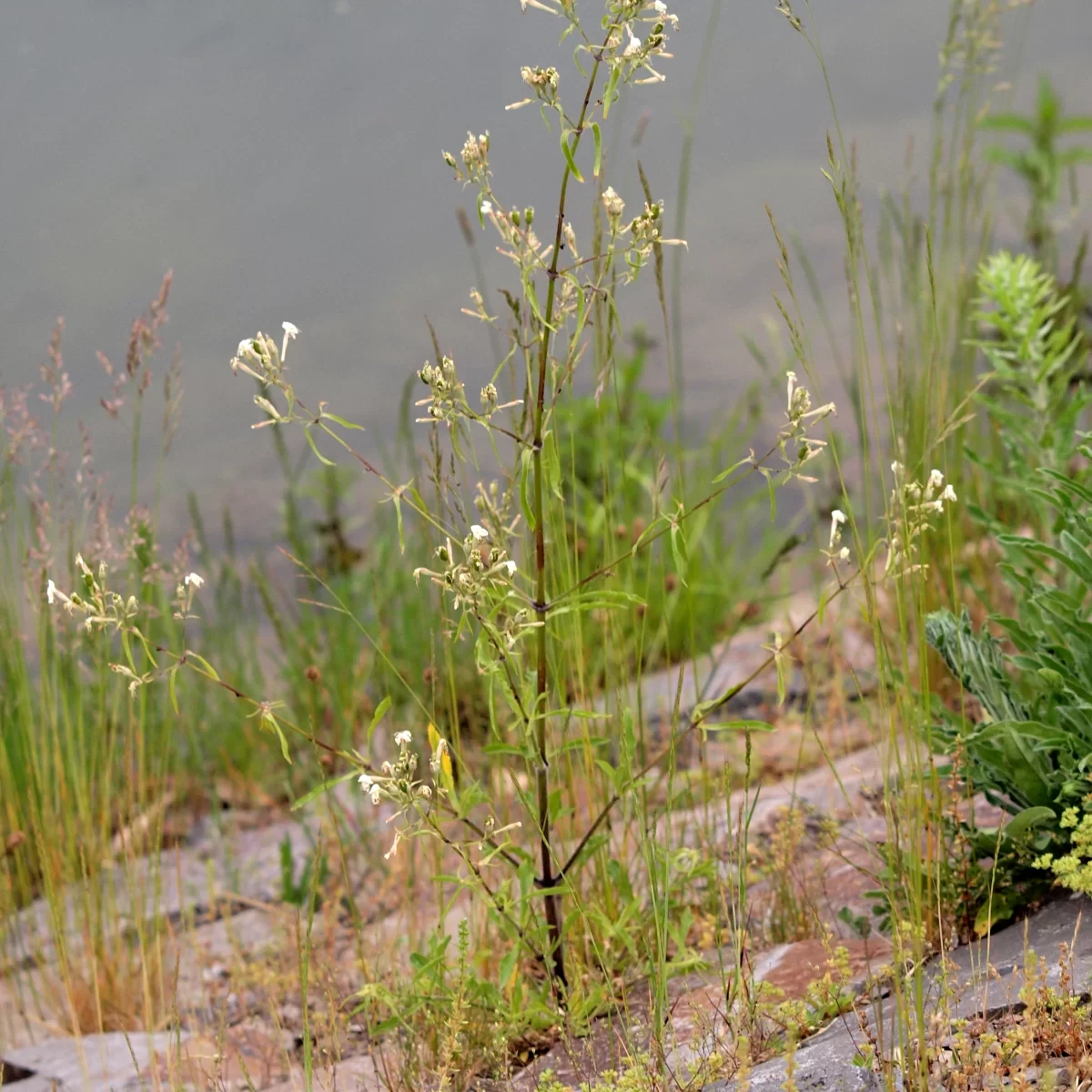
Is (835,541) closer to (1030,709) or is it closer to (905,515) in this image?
(905,515)

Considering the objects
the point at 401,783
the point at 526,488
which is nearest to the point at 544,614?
the point at 526,488

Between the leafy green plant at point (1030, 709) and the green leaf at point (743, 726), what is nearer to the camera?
the green leaf at point (743, 726)

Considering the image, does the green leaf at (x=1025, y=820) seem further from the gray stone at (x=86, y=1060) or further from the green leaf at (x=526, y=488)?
the gray stone at (x=86, y=1060)

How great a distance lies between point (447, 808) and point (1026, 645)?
114cm

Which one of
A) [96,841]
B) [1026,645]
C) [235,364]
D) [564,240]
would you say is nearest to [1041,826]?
[1026,645]

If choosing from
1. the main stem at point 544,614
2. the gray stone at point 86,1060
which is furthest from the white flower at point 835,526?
the gray stone at point 86,1060

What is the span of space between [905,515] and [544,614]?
634 millimetres

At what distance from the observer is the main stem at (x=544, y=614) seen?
192cm

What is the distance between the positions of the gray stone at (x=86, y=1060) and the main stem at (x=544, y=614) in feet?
3.30

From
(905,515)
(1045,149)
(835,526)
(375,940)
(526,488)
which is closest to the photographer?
(905,515)

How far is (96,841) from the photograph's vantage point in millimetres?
3357

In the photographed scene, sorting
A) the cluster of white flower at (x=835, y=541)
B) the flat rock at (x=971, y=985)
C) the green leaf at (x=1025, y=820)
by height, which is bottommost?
the flat rock at (x=971, y=985)

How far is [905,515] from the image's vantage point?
5.69 ft

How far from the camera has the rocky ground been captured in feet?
6.74
